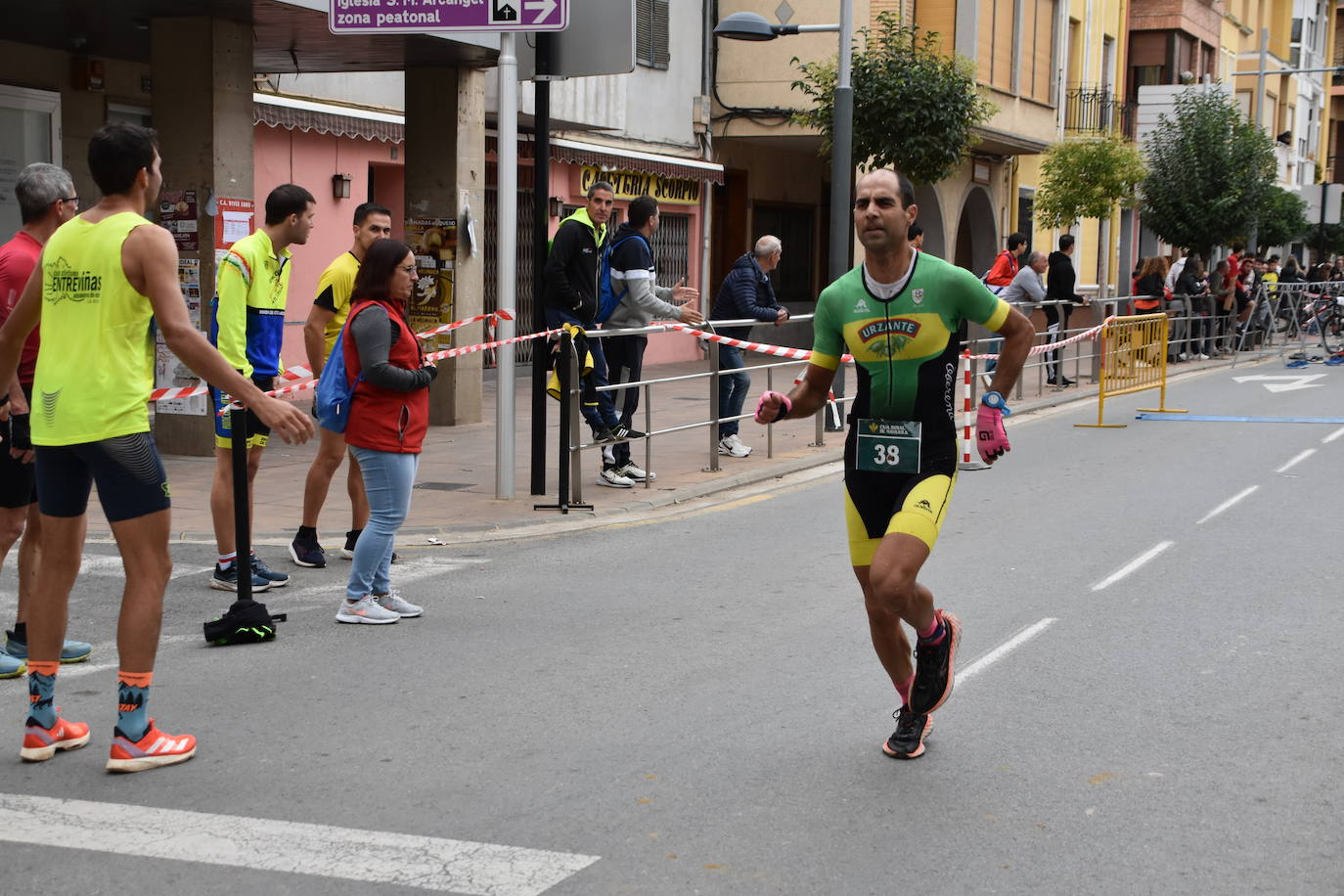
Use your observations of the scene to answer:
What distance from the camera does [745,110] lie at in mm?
25453

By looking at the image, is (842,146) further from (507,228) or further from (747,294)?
(507,228)

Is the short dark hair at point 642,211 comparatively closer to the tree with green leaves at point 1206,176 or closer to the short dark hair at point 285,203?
the short dark hair at point 285,203

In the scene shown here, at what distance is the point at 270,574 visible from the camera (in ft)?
26.6

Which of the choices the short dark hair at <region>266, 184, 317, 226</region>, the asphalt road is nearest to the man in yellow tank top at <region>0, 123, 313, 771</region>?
the asphalt road

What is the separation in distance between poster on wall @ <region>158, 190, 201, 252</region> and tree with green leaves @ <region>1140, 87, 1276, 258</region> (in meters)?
22.6

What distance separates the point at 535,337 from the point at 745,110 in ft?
51.7

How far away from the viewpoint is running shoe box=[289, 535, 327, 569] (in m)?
8.68

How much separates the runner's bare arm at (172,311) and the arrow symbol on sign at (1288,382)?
1844cm

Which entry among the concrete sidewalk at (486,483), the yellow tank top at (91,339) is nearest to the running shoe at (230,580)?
the concrete sidewalk at (486,483)

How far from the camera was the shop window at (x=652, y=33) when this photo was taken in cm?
2345

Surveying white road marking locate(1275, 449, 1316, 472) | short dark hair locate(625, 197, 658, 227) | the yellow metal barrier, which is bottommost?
white road marking locate(1275, 449, 1316, 472)

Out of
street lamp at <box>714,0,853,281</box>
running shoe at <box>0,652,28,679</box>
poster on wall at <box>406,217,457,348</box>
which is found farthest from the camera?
poster on wall at <box>406,217,457,348</box>

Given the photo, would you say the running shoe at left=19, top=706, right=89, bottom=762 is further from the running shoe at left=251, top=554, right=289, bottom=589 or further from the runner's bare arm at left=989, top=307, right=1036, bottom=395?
the runner's bare arm at left=989, top=307, right=1036, bottom=395

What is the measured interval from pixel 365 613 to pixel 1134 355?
13.2m
